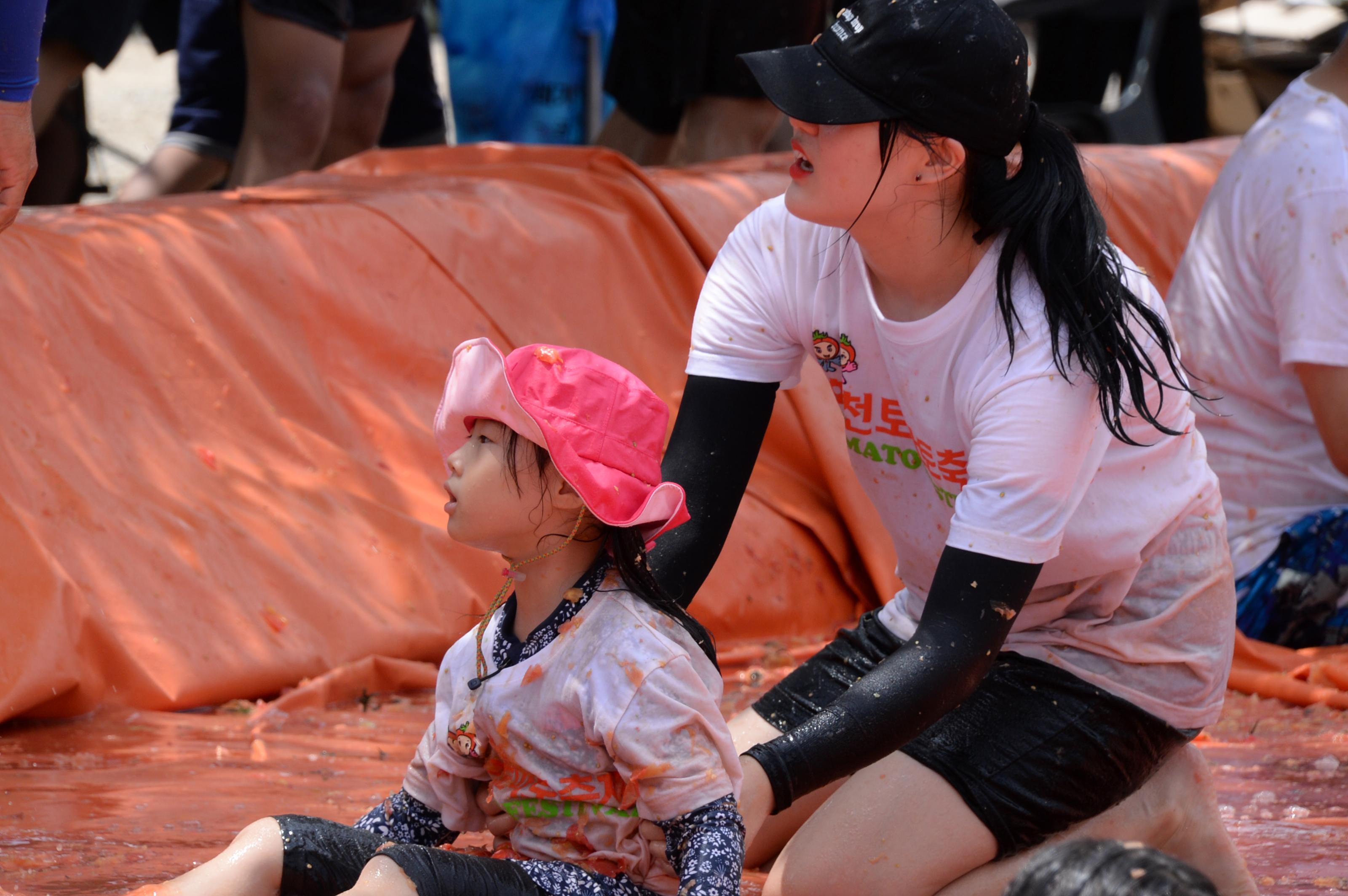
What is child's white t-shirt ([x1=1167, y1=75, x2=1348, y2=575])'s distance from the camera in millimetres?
2947

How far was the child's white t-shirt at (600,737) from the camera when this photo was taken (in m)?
1.65

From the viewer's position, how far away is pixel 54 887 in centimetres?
194

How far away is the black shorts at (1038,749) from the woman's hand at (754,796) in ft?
1.16

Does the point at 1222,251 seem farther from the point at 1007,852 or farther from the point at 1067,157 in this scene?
the point at 1007,852

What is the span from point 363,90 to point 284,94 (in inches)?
28.5

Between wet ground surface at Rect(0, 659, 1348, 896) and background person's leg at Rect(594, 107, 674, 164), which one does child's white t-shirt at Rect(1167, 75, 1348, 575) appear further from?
background person's leg at Rect(594, 107, 674, 164)

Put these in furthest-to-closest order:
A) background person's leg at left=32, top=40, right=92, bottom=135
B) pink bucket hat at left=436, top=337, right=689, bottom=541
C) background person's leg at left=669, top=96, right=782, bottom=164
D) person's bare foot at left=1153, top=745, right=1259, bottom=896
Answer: background person's leg at left=669, top=96, right=782, bottom=164
background person's leg at left=32, top=40, right=92, bottom=135
person's bare foot at left=1153, top=745, right=1259, bottom=896
pink bucket hat at left=436, top=337, right=689, bottom=541

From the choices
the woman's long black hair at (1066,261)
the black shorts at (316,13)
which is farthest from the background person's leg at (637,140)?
the woman's long black hair at (1066,261)

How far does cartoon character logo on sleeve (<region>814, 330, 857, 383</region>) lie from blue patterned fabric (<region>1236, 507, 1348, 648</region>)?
1.41 m

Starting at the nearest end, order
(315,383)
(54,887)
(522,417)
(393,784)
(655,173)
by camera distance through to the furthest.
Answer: (522,417) → (54,887) → (393,784) → (315,383) → (655,173)

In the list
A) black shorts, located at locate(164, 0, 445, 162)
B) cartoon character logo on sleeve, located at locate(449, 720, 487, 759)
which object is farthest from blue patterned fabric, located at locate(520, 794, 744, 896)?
black shorts, located at locate(164, 0, 445, 162)

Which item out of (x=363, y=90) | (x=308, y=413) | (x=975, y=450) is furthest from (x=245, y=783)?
(x=363, y=90)

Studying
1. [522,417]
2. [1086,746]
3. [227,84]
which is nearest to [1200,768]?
[1086,746]

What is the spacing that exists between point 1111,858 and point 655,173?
132 inches
